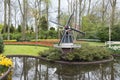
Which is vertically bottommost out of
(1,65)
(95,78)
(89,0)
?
(95,78)

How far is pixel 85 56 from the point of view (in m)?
13.8

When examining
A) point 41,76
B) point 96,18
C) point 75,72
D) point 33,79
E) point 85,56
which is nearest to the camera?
point 33,79

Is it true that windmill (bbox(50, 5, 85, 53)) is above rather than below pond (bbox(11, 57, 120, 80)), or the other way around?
above

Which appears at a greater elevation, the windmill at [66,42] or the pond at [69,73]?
the windmill at [66,42]

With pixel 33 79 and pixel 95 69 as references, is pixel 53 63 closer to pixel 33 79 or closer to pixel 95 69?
pixel 95 69

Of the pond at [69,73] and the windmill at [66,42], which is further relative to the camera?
the windmill at [66,42]

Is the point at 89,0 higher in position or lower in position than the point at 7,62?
higher

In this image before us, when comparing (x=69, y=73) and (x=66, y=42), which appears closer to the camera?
(x=69, y=73)

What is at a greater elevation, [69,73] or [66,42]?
[66,42]


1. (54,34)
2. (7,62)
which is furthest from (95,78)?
(54,34)

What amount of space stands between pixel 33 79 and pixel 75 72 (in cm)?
268

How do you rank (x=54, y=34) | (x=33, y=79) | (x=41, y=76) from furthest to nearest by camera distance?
(x=54, y=34)
(x=41, y=76)
(x=33, y=79)

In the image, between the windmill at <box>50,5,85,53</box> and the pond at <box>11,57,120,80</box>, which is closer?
the pond at <box>11,57,120,80</box>

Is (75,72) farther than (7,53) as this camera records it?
No
